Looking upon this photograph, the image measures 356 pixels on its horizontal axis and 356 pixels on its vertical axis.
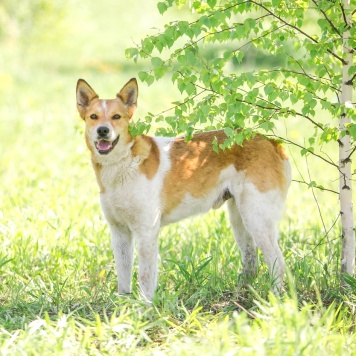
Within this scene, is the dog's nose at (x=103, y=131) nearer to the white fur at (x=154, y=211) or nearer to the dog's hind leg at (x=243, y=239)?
the white fur at (x=154, y=211)

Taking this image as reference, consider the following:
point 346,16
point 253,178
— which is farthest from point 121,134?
point 346,16

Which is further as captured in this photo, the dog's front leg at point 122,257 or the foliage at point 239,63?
the dog's front leg at point 122,257

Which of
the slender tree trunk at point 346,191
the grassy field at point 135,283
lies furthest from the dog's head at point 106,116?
the slender tree trunk at point 346,191

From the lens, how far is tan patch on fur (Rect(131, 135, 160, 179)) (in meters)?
5.80

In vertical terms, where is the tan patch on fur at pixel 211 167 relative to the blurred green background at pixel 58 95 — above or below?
below

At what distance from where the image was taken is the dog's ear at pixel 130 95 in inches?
227

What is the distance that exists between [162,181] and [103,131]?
66 cm

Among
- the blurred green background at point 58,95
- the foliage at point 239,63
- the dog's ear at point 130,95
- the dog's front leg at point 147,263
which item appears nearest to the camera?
the foliage at point 239,63

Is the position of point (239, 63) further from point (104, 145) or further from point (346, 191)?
point (346, 191)

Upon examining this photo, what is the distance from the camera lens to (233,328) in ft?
15.5

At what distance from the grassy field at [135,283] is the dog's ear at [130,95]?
71 cm

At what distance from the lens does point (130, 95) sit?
5.83 meters

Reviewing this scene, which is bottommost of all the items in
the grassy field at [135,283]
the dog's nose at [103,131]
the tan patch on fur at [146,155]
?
the grassy field at [135,283]

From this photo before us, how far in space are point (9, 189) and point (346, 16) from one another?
16.4 ft
